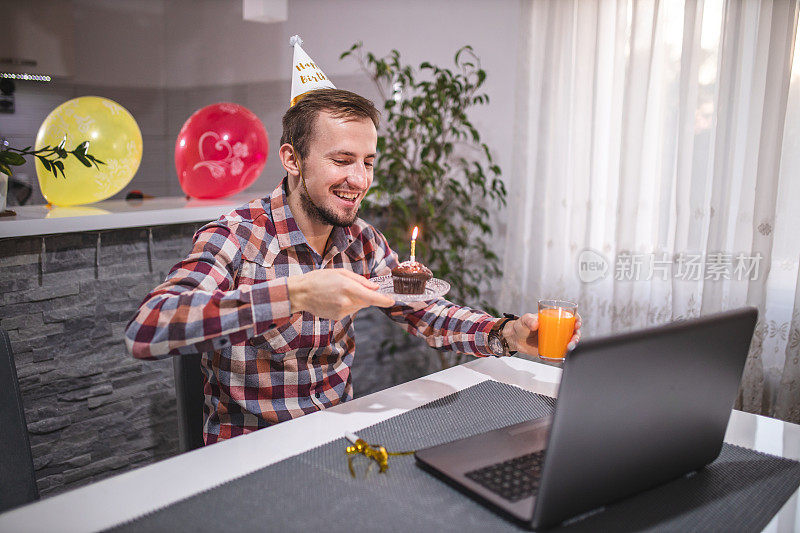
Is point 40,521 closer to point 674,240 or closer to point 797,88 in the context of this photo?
point 674,240

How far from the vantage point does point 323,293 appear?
119 centimetres

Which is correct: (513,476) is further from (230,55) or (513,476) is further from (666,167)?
(230,55)

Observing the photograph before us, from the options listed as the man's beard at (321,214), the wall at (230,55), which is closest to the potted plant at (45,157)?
the man's beard at (321,214)

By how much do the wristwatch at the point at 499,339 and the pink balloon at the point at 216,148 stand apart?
1398 mm

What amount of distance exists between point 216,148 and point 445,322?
4.22ft

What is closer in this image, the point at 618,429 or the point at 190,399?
the point at 618,429

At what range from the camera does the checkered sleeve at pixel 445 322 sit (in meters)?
1.55

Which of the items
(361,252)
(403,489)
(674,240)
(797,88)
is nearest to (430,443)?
(403,489)

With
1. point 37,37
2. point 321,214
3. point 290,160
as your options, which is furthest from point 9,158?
point 37,37

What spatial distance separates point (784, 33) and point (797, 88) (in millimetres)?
202

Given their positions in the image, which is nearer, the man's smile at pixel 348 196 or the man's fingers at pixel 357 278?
the man's fingers at pixel 357 278

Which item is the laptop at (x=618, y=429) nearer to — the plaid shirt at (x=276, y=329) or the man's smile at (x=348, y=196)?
the plaid shirt at (x=276, y=329)

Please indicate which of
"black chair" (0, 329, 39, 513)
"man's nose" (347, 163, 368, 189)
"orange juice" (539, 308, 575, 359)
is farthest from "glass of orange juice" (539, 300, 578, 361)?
"black chair" (0, 329, 39, 513)

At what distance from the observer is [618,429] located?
86cm
